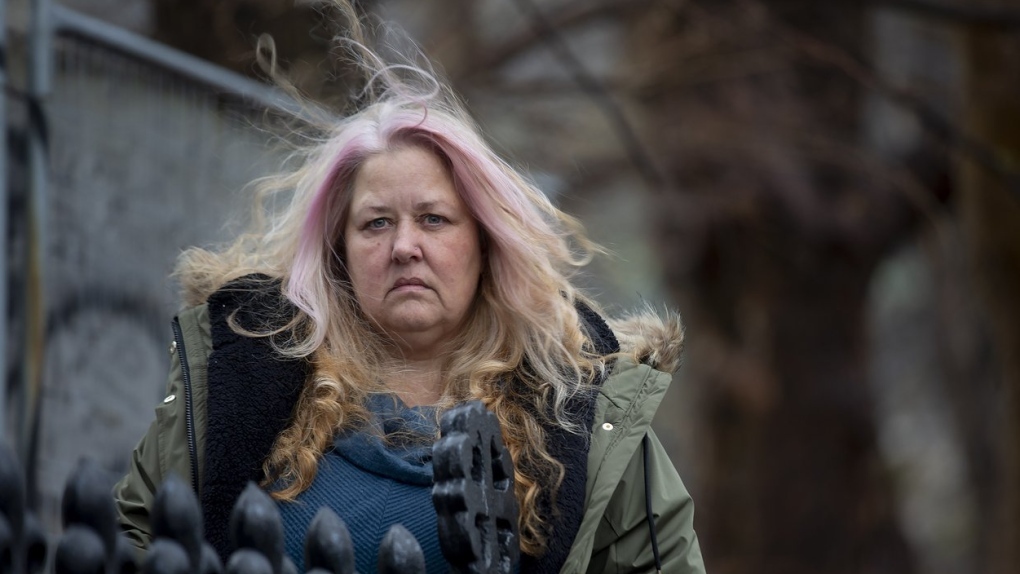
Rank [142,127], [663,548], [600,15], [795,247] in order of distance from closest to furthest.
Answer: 1. [663,548]
2. [142,127]
3. [600,15]
4. [795,247]

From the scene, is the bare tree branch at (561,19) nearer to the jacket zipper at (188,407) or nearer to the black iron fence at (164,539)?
the jacket zipper at (188,407)

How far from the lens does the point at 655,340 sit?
319 centimetres

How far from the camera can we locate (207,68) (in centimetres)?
437

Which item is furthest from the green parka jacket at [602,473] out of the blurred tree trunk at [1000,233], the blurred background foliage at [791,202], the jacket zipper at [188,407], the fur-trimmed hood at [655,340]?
the blurred tree trunk at [1000,233]

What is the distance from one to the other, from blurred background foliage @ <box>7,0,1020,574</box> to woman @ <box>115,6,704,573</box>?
10.2 feet

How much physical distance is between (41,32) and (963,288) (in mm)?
5603

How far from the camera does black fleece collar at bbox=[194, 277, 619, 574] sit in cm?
283

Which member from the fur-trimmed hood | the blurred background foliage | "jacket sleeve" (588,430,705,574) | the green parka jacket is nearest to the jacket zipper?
the green parka jacket

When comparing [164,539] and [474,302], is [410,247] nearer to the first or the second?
[474,302]

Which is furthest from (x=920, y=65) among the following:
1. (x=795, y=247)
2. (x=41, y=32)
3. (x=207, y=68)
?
(x=41, y=32)

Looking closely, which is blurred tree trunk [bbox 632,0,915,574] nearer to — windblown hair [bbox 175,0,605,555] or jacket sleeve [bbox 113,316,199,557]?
windblown hair [bbox 175,0,605,555]

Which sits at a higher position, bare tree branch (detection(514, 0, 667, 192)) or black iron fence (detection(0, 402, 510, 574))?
bare tree branch (detection(514, 0, 667, 192))

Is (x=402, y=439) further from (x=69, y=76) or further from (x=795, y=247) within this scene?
(x=795, y=247)

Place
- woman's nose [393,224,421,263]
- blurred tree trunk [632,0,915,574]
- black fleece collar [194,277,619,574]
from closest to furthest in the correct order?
black fleece collar [194,277,619,574] < woman's nose [393,224,421,263] < blurred tree trunk [632,0,915,574]
